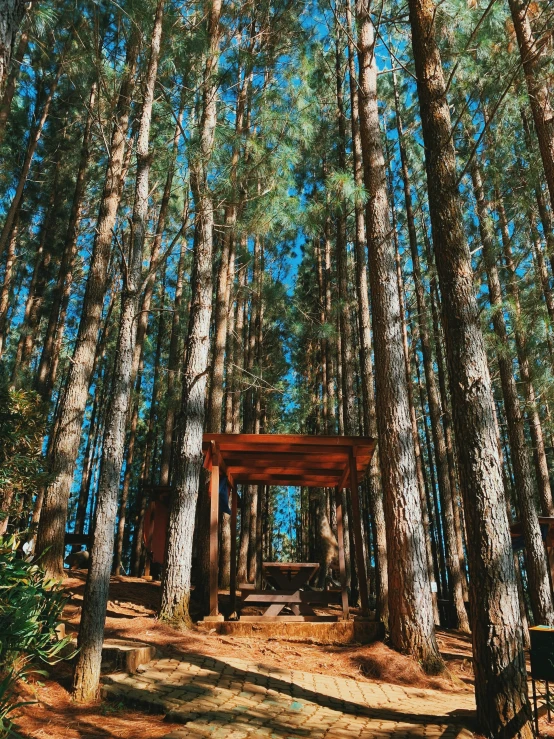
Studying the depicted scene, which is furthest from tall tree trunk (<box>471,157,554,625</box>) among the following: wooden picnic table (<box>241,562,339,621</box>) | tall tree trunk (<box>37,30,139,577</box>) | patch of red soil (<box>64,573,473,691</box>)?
tall tree trunk (<box>37,30,139,577</box>)

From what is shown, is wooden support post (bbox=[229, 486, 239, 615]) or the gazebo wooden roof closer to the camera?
the gazebo wooden roof

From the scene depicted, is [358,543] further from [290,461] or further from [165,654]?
[165,654]

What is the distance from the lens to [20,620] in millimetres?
3547

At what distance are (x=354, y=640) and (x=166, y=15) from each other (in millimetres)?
8746

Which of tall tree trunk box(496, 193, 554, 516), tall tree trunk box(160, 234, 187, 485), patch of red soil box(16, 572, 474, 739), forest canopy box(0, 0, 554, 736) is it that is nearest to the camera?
patch of red soil box(16, 572, 474, 739)

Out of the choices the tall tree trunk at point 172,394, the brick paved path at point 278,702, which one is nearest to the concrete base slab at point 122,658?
the brick paved path at point 278,702

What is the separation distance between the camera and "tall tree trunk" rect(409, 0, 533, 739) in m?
3.56

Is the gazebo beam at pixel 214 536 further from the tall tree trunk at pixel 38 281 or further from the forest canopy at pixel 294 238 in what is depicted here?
the tall tree trunk at pixel 38 281

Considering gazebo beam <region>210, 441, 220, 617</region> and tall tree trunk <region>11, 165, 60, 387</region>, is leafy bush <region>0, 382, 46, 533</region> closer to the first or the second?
gazebo beam <region>210, 441, 220, 617</region>

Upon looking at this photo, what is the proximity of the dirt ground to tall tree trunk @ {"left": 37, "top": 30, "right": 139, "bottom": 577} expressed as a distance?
90 cm

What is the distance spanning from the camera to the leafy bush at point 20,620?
3545 mm

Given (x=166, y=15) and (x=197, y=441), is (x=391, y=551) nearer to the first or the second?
(x=197, y=441)

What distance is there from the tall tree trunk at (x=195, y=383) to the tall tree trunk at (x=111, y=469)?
1.45 meters

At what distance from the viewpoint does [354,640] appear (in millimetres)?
7078
